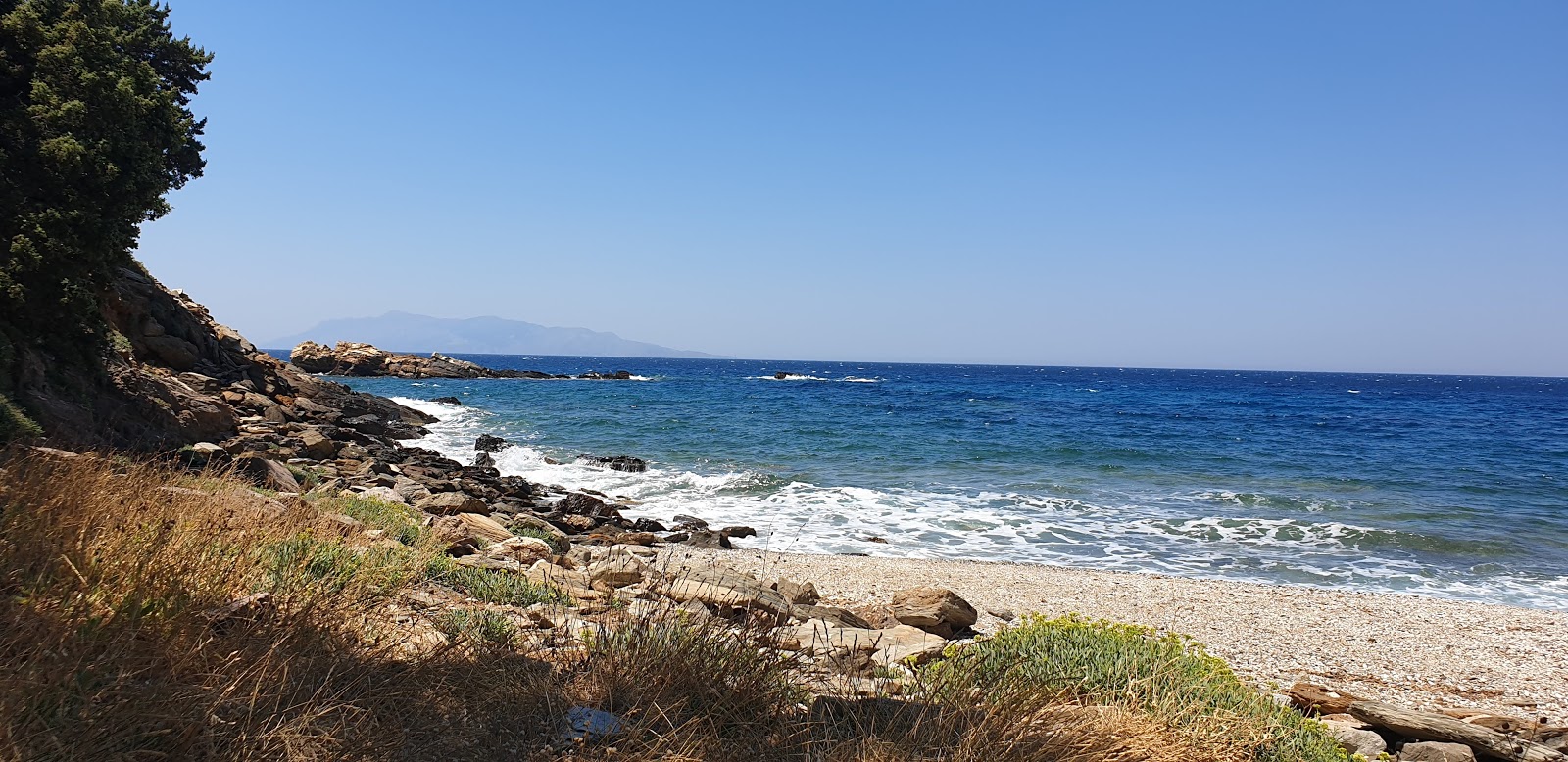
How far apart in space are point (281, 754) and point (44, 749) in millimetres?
806

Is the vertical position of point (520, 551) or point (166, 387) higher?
point (166, 387)

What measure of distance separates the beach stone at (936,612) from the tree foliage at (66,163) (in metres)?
14.6

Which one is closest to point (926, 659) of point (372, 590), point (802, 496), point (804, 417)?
point (372, 590)

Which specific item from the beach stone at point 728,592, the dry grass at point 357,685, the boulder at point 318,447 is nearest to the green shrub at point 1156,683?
the dry grass at point 357,685

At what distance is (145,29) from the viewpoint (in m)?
19.0

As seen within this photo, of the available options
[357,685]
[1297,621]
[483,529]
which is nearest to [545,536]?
[483,529]

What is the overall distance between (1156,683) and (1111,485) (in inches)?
843

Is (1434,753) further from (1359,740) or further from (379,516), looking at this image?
(379,516)

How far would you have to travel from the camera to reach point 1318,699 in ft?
24.7

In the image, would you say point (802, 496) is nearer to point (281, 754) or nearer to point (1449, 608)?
point (1449, 608)

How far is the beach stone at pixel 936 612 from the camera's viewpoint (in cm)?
1014

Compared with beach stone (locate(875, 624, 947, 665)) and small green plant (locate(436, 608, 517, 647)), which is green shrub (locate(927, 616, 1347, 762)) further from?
small green plant (locate(436, 608, 517, 647))

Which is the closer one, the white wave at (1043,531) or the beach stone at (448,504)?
the beach stone at (448,504)

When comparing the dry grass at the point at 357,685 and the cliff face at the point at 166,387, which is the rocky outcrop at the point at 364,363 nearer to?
the cliff face at the point at 166,387
